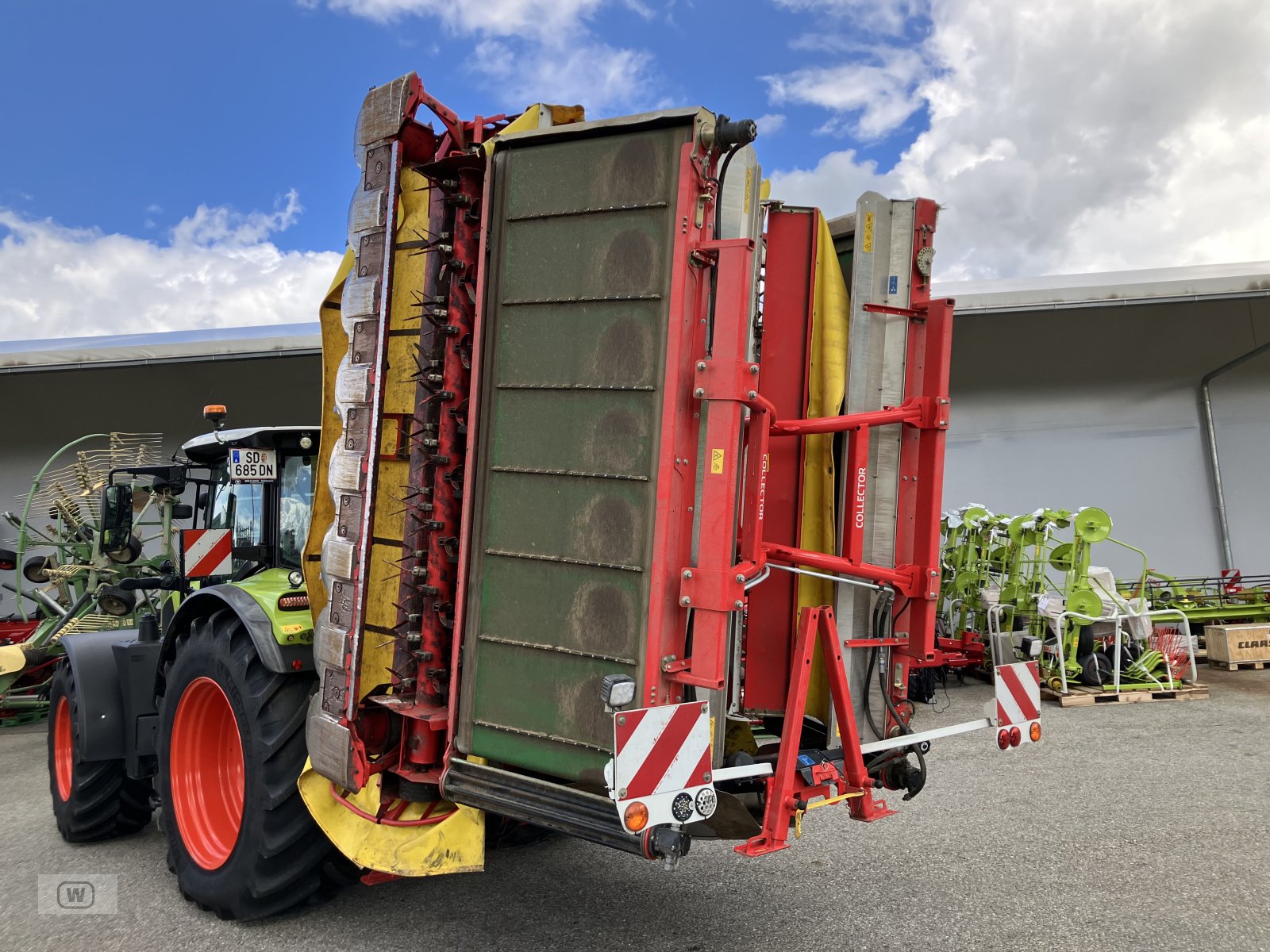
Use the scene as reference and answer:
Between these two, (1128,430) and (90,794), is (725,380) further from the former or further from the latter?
(1128,430)

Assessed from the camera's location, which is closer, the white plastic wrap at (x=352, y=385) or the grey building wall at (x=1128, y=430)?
the white plastic wrap at (x=352, y=385)

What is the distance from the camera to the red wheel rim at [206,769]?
420cm

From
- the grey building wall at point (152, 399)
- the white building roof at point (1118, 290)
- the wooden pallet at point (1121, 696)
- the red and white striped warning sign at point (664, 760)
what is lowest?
the wooden pallet at point (1121, 696)

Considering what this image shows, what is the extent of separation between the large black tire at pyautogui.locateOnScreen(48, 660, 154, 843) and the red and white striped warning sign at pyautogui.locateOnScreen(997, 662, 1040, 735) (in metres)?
4.37

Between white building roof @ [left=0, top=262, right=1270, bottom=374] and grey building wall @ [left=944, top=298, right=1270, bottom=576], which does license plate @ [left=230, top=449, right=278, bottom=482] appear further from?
grey building wall @ [left=944, top=298, right=1270, bottom=576]

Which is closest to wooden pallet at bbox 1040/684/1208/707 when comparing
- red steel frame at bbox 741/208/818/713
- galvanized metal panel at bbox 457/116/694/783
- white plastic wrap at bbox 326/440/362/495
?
red steel frame at bbox 741/208/818/713

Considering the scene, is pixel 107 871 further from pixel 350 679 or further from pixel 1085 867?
pixel 1085 867

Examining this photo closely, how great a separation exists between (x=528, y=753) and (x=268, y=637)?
1.40 meters

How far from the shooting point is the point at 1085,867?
446cm

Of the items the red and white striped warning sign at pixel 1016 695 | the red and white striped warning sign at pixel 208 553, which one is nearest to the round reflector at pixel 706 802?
the red and white striped warning sign at pixel 1016 695

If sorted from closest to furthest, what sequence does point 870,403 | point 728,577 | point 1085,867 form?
point 728,577
point 870,403
point 1085,867

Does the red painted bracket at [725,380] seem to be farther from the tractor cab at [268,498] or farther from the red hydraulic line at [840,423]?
the tractor cab at [268,498]

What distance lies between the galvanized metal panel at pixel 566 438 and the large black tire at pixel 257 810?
1.00m

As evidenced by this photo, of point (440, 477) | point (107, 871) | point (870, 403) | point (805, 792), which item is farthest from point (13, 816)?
point (870, 403)
